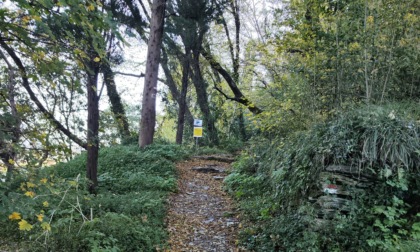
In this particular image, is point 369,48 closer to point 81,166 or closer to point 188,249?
point 188,249

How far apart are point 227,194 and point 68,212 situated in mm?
3925

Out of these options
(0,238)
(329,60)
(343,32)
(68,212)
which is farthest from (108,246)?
(343,32)

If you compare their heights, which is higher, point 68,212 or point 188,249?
point 68,212

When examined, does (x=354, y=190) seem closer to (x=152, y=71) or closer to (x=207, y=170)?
(x=207, y=170)

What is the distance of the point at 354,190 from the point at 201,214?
10.9 feet

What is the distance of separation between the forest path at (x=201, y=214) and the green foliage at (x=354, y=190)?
0.53 m

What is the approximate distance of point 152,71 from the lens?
10508mm

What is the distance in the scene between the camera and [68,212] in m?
4.61

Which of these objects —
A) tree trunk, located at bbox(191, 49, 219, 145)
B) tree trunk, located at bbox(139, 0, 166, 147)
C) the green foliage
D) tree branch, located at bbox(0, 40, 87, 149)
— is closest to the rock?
tree trunk, located at bbox(139, 0, 166, 147)

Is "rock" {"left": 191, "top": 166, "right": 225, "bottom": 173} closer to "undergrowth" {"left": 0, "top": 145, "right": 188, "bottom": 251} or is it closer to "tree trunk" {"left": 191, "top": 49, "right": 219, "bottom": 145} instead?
"undergrowth" {"left": 0, "top": 145, "right": 188, "bottom": 251}

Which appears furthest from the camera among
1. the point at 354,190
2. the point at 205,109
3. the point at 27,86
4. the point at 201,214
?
the point at 205,109

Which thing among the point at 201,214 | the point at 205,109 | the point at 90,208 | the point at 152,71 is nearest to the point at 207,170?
the point at 201,214

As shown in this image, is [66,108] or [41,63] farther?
[66,108]

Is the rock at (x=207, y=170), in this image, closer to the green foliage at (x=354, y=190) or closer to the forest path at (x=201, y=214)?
the forest path at (x=201, y=214)
